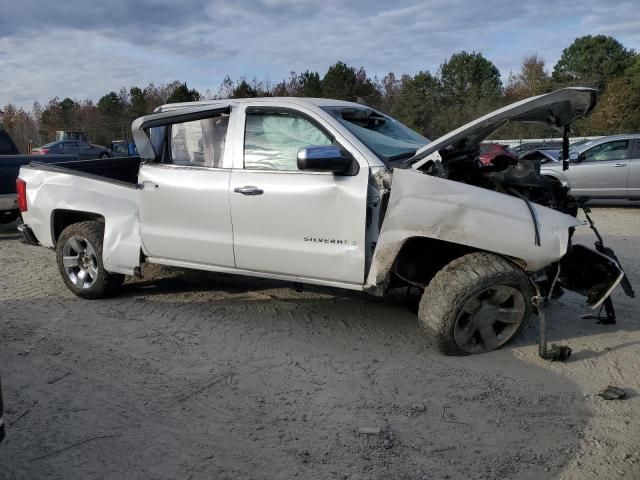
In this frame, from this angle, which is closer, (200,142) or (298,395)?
(298,395)

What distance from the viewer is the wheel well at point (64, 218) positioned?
6.30 meters

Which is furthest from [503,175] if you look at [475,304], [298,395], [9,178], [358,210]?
[9,178]

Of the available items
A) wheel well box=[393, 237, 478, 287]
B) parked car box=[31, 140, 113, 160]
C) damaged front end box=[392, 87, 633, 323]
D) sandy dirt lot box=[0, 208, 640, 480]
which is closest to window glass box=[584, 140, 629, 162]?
sandy dirt lot box=[0, 208, 640, 480]

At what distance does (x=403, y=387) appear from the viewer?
4051mm

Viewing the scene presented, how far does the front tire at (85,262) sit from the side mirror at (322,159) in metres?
2.60

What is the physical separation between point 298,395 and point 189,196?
2.13 meters

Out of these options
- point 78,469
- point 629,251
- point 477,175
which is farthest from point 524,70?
point 78,469

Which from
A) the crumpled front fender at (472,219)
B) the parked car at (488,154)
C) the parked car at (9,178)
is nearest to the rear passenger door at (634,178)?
the parked car at (488,154)

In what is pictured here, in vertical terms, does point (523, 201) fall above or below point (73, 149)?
above

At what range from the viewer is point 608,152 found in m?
13.2

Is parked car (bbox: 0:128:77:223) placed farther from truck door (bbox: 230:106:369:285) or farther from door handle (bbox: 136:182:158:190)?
truck door (bbox: 230:106:369:285)

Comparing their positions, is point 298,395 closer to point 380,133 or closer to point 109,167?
point 380,133

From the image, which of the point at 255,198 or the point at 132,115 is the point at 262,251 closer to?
the point at 255,198

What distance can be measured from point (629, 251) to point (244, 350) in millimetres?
5770
